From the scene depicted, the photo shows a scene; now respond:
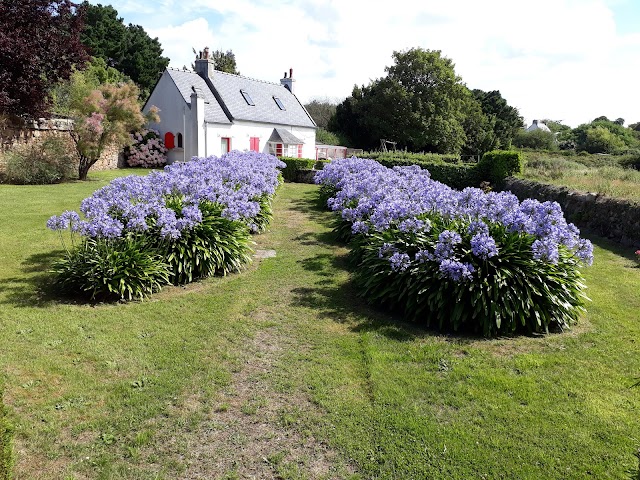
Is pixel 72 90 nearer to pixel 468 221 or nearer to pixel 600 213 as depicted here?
pixel 468 221

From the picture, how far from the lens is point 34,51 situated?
1675 cm

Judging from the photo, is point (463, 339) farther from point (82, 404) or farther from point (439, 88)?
point (439, 88)

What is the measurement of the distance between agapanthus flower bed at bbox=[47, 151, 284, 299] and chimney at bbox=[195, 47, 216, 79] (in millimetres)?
23657

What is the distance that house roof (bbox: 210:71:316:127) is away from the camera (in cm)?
2975

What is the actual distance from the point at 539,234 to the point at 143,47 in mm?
44397

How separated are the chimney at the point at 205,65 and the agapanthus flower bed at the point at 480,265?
26.5 m

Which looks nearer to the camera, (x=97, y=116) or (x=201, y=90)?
(x=97, y=116)

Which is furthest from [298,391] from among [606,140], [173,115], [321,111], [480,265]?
[606,140]

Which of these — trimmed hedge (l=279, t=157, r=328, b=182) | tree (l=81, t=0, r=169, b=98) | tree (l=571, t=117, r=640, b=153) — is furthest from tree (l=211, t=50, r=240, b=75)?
tree (l=571, t=117, r=640, b=153)

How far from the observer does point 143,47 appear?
41.9 metres

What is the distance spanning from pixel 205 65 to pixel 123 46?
52.0 ft

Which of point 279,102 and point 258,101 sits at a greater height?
point 279,102

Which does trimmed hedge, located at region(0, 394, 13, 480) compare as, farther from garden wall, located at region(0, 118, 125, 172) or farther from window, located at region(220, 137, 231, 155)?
window, located at region(220, 137, 231, 155)

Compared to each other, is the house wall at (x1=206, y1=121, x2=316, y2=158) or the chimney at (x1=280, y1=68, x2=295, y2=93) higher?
the chimney at (x1=280, y1=68, x2=295, y2=93)
